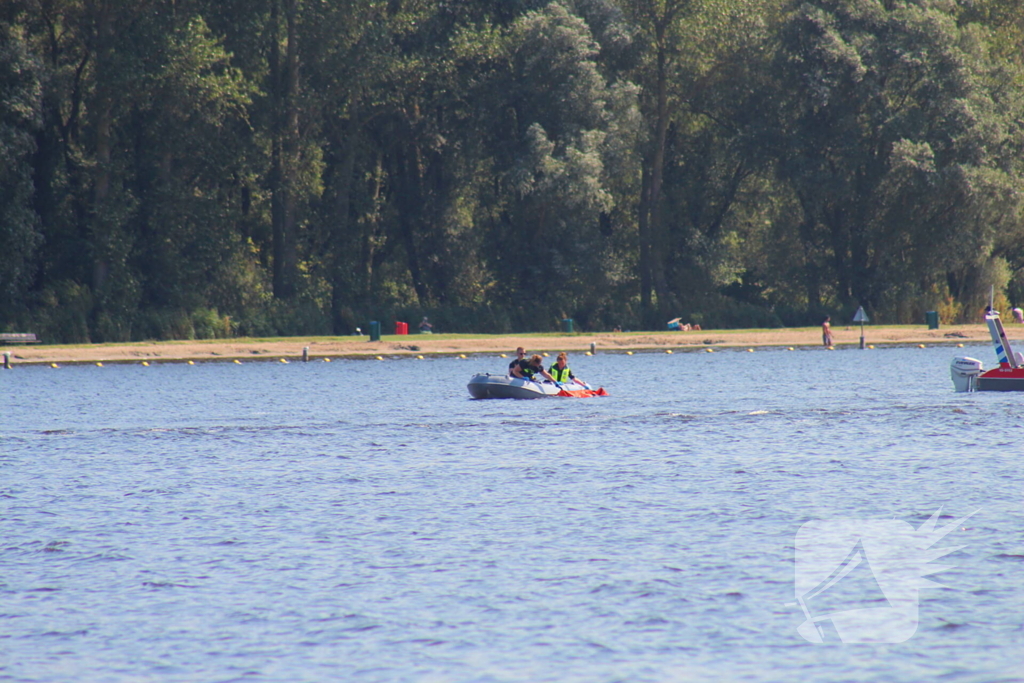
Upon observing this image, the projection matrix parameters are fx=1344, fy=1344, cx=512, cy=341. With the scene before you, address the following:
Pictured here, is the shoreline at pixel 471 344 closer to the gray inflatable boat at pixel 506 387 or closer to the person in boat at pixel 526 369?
the gray inflatable boat at pixel 506 387

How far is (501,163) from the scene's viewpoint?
6681 cm

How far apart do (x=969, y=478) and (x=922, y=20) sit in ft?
169

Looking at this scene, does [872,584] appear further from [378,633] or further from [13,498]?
[13,498]

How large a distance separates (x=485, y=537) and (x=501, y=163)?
50922 mm

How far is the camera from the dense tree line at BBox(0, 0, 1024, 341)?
59.7 meters

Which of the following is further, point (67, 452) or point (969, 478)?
point (67, 452)

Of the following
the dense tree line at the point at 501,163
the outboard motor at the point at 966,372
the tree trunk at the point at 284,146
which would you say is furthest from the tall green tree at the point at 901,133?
the outboard motor at the point at 966,372

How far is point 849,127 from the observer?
226 ft

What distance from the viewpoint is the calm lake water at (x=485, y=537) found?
11500mm

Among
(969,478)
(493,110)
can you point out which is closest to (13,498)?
(969,478)

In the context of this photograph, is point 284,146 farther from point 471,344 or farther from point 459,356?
point 459,356
